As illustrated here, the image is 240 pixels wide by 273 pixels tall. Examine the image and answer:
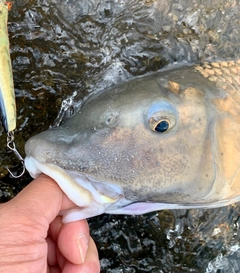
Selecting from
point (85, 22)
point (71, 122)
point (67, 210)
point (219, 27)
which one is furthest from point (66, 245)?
point (219, 27)

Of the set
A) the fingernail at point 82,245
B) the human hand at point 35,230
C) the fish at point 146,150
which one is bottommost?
the fingernail at point 82,245

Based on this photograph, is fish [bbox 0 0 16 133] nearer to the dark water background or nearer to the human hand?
the human hand

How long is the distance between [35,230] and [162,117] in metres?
0.69

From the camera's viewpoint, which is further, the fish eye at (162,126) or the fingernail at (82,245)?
the fingernail at (82,245)

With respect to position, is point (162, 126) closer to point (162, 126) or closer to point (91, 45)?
point (162, 126)

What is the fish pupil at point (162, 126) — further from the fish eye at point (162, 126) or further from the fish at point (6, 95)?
the fish at point (6, 95)

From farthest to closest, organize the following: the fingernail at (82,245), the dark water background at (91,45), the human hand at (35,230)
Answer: the dark water background at (91,45), the fingernail at (82,245), the human hand at (35,230)

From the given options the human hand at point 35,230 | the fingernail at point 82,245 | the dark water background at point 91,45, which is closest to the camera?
the human hand at point 35,230

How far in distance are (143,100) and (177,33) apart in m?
0.89

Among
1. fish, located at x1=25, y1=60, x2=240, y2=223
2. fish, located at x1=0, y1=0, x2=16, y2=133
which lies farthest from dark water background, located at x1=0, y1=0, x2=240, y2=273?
fish, located at x1=0, y1=0, x2=16, y2=133

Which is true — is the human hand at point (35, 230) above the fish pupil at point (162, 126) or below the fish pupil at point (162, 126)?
below

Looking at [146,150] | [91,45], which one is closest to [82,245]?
[146,150]

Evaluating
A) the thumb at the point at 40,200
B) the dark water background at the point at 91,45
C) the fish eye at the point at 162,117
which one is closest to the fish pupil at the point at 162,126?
the fish eye at the point at 162,117

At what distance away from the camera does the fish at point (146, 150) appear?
161 centimetres
